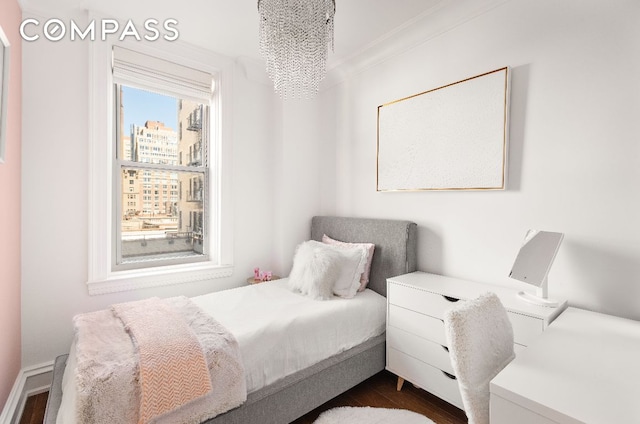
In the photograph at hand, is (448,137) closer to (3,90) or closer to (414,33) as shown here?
(414,33)

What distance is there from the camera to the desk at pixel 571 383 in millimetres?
733

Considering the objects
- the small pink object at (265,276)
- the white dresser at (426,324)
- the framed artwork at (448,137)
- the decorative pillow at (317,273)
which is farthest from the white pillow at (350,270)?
the small pink object at (265,276)

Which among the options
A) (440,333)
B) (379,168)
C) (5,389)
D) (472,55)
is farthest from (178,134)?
(440,333)

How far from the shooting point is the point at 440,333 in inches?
72.9

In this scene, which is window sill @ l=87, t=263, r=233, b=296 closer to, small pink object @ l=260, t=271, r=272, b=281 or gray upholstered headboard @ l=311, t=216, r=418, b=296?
small pink object @ l=260, t=271, r=272, b=281

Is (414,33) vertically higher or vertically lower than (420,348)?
higher

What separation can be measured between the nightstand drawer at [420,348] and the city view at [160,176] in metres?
1.97

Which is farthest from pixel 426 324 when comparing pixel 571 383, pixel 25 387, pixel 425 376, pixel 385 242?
pixel 25 387

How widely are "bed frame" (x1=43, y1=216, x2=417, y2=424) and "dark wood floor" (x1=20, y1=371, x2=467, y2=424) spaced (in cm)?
12

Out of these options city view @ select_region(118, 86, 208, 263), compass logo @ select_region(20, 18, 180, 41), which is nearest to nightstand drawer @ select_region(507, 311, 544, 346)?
city view @ select_region(118, 86, 208, 263)

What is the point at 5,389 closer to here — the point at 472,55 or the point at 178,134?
the point at 178,134

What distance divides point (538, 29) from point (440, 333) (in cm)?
193

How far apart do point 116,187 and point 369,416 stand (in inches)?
100.0

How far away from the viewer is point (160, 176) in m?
2.71
